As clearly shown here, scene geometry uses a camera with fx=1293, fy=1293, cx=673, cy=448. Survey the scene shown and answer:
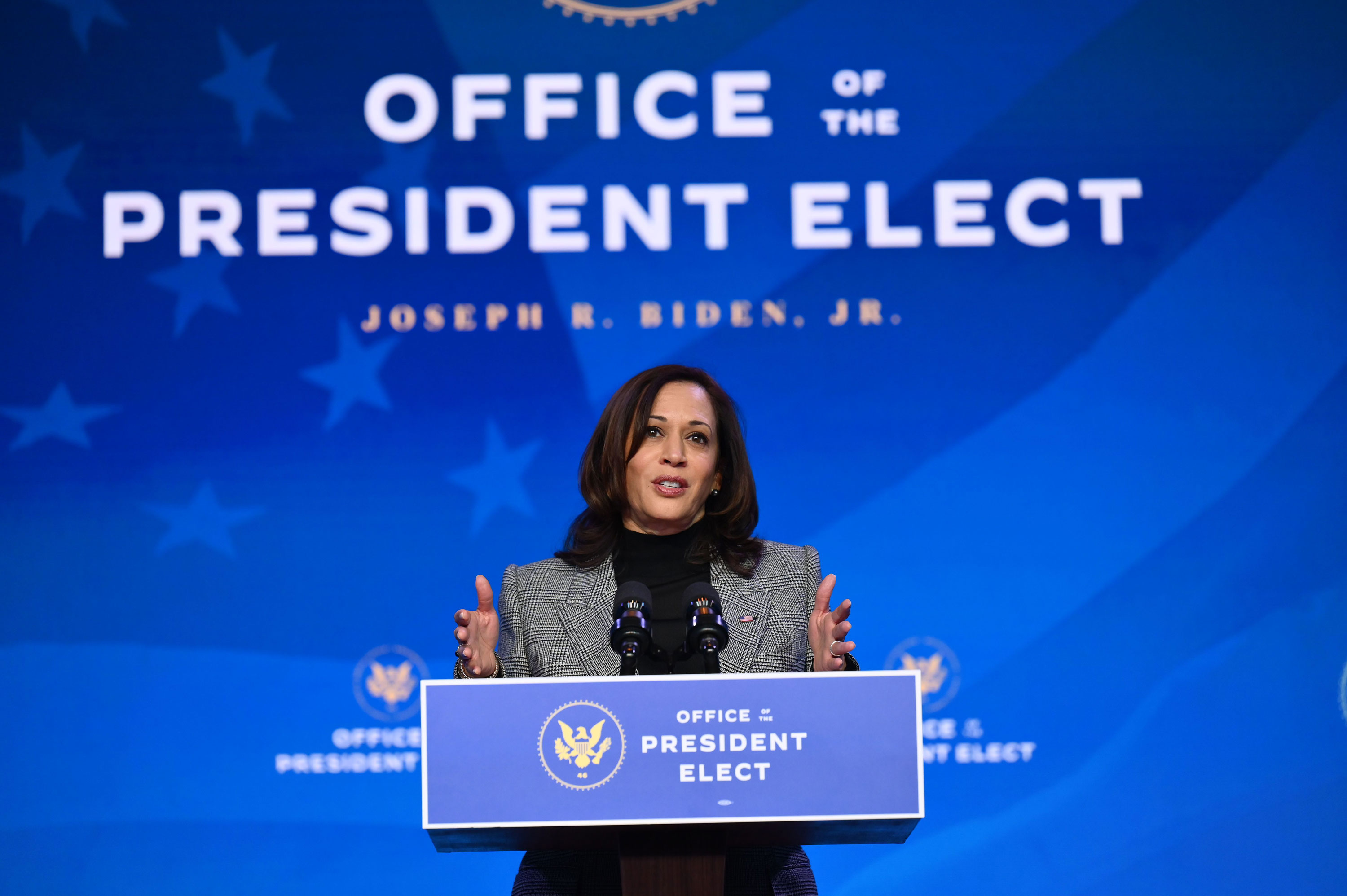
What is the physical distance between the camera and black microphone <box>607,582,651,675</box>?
1.73 m

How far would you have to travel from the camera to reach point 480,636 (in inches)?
75.9

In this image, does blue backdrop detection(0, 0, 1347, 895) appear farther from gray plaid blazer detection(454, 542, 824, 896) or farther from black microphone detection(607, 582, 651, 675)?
black microphone detection(607, 582, 651, 675)

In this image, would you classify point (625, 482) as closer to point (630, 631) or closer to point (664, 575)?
point (664, 575)

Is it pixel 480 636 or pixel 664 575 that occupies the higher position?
pixel 664 575

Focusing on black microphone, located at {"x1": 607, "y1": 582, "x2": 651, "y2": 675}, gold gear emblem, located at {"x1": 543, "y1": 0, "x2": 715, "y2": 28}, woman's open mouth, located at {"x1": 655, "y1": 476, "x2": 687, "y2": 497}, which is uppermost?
gold gear emblem, located at {"x1": 543, "y1": 0, "x2": 715, "y2": 28}

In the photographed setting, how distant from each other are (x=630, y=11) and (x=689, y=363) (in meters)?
1.07

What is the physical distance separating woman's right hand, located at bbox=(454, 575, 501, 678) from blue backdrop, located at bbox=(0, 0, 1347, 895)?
5.60 ft

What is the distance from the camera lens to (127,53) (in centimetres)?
383

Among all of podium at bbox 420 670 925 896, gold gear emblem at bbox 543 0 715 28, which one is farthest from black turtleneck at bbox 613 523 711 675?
gold gear emblem at bbox 543 0 715 28

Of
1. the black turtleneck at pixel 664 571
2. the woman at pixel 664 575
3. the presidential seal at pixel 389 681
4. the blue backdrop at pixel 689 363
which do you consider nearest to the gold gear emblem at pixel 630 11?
the blue backdrop at pixel 689 363

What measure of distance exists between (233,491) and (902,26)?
236 cm

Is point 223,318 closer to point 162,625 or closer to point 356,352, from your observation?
point 356,352

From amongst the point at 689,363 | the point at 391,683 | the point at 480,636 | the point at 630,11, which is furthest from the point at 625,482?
the point at 630,11

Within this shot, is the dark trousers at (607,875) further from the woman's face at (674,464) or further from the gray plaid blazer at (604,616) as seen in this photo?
the woman's face at (674,464)
